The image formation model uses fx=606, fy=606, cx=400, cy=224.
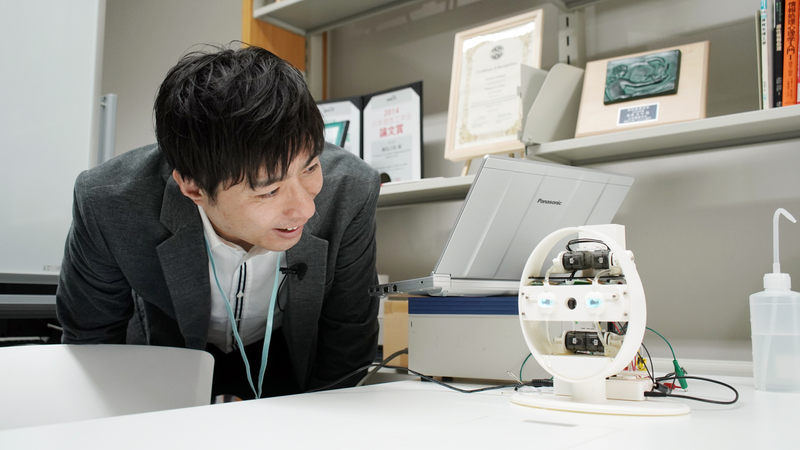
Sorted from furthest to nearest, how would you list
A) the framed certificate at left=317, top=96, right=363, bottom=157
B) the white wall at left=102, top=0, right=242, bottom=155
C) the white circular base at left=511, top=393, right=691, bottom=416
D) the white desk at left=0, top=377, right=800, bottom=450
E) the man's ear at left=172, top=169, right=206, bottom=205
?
the white wall at left=102, top=0, right=242, bottom=155 < the framed certificate at left=317, top=96, right=363, bottom=157 < the man's ear at left=172, top=169, right=206, bottom=205 < the white circular base at left=511, top=393, right=691, bottom=416 < the white desk at left=0, top=377, right=800, bottom=450

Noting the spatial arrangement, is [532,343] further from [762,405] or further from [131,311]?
[131,311]

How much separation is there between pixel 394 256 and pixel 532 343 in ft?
4.18

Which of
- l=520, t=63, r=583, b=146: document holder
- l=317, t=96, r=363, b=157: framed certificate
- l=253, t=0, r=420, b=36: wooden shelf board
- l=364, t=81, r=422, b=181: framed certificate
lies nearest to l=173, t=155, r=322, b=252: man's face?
l=520, t=63, r=583, b=146: document holder

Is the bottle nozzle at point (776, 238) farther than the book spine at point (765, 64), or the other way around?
the book spine at point (765, 64)

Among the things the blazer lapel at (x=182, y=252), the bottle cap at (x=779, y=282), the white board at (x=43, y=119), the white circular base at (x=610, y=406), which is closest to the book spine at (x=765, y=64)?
the bottle cap at (x=779, y=282)

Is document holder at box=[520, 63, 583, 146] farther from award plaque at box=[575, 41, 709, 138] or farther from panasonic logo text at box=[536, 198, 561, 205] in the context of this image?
panasonic logo text at box=[536, 198, 561, 205]

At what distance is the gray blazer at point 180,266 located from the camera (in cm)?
110

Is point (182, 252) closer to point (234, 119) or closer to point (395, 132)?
point (234, 119)

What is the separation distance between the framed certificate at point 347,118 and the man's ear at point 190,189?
971 mm

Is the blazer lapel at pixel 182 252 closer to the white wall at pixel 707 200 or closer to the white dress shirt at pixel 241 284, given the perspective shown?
the white dress shirt at pixel 241 284

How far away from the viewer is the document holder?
140cm

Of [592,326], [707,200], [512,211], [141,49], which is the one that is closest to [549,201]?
[512,211]

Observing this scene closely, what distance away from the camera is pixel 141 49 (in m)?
2.84

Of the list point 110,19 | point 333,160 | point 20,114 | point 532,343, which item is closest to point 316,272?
point 333,160
